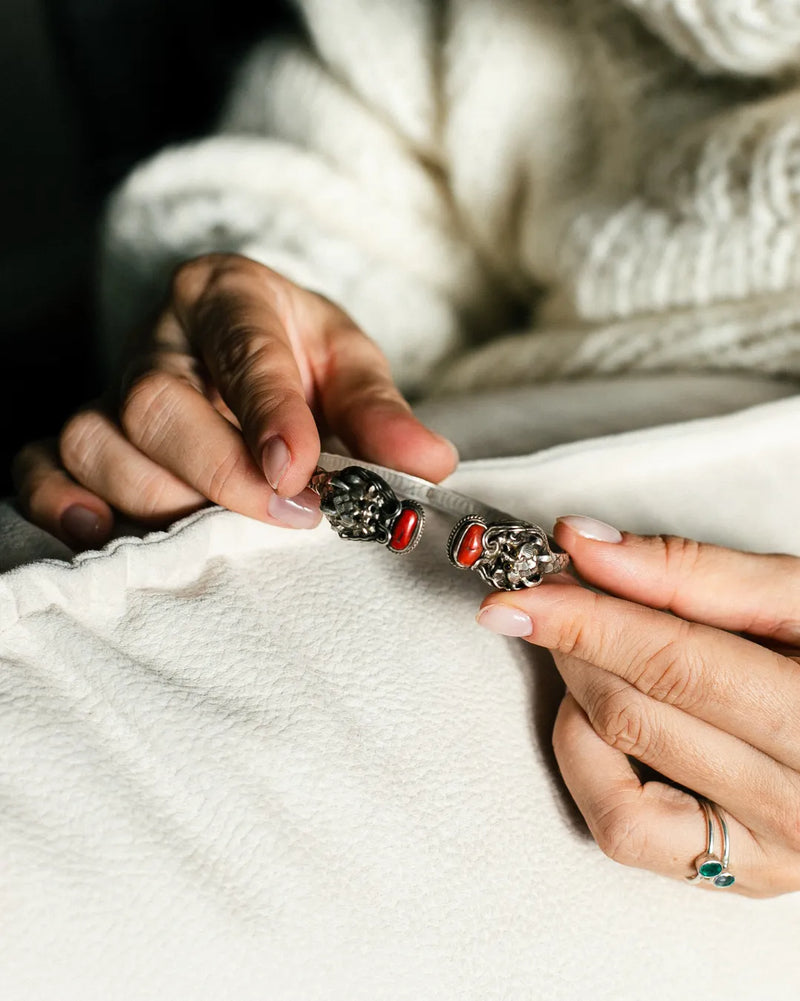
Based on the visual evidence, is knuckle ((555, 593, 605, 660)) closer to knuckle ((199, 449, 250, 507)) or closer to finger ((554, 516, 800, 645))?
finger ((554, 516, 800, 645))

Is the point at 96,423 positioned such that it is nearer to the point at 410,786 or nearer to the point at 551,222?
the point at 410,786

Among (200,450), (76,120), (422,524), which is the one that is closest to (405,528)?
(422,524)

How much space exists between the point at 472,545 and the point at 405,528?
34 millimetres

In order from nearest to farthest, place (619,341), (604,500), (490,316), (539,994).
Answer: (539,994)
(604,500)
(619,341)
(490,316)

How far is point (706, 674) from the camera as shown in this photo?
1.25ft

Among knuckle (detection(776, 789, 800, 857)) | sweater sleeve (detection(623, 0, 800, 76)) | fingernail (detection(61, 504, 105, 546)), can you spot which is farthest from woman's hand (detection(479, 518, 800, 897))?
sweater sleeve (detection(623, 0, 800, 76))

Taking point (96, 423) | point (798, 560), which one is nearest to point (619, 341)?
point (798, 560)

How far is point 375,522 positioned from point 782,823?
23 cm

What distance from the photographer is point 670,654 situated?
1.26ft

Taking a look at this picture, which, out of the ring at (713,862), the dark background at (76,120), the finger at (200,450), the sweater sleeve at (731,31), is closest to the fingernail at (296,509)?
the finger at (200,450)

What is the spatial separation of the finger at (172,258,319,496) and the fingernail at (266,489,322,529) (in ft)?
0.04

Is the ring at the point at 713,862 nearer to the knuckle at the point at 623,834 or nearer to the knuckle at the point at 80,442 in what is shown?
the knuckle at the point at 623,834

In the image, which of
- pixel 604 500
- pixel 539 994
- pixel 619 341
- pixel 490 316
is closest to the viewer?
pixel 539 994

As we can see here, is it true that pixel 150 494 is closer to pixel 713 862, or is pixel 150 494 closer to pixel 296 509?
pixel 296 509
